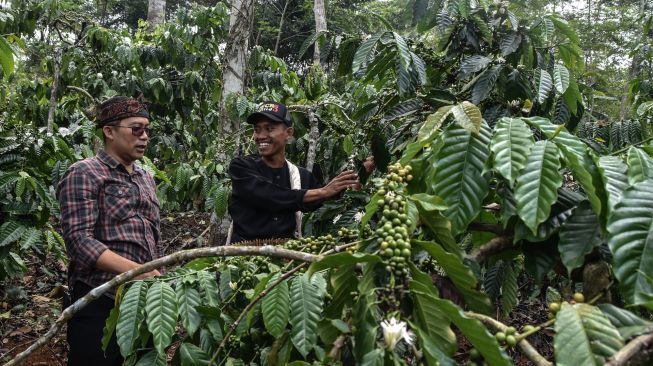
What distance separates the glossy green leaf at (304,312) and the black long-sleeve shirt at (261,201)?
1537 millimetres

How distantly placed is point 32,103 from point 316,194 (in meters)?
3.98

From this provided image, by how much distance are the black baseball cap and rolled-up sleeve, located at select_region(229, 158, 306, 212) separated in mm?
318

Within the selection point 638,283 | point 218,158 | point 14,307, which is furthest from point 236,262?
point 14,307

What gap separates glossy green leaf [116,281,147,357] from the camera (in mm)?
1249

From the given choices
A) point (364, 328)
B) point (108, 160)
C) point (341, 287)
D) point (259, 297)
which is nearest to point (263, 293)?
point (259, 297)

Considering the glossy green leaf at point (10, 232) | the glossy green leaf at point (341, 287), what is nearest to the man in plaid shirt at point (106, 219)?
the glossy green leaf at point (10, 232)

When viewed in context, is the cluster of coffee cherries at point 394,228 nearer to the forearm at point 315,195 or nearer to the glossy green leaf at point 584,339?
the glossy green leaf at point 584,339

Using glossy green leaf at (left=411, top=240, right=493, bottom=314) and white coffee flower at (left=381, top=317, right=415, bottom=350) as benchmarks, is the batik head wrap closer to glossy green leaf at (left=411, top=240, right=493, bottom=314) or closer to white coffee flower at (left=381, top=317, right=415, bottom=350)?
glossy green leaf at (left=411, top=240, right=493, bottom=314)

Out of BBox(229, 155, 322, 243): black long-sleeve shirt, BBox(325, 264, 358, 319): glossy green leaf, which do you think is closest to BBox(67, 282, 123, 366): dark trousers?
BBox(229, 155, 322, 243): black long-sleeve shirt

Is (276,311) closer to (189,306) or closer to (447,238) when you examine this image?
(189,306)

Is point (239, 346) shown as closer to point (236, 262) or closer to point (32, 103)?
point (236, 262)

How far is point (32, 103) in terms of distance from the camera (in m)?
5.27

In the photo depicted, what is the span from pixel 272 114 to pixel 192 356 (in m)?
1.87

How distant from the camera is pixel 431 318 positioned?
3.00 ft
